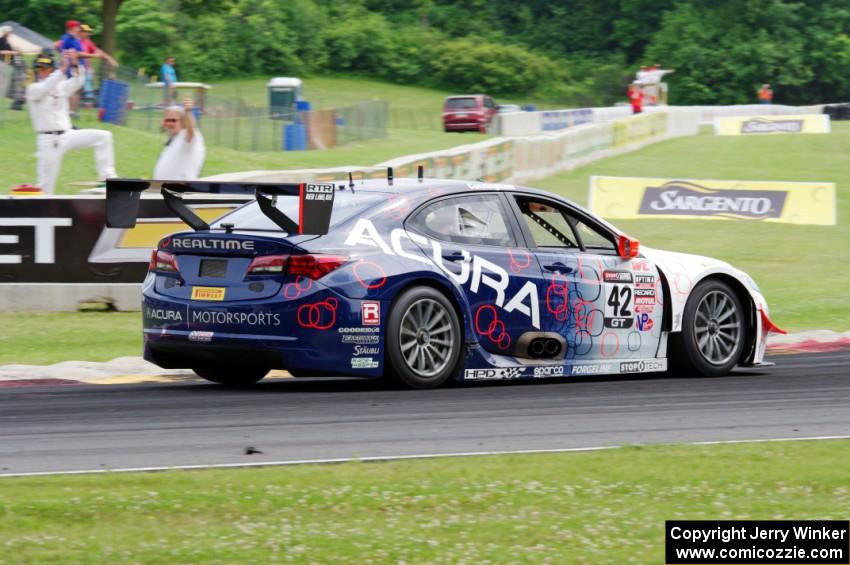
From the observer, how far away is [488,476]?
6.45m

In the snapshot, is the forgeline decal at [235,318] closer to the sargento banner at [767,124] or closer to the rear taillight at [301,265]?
the rear taillight at [301,265]

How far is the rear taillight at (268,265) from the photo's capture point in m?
9.10

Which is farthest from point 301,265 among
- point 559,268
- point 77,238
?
point 77,238

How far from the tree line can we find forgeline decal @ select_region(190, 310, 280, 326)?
7032cm

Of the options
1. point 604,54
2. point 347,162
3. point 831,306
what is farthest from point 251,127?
point 604,54

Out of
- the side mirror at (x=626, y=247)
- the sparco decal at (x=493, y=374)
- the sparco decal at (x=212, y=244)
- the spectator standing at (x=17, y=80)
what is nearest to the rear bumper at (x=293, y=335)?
the sparco decal at (x=212, y=244)

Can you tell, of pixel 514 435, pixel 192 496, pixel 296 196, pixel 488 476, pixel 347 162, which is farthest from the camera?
pixel 347 162

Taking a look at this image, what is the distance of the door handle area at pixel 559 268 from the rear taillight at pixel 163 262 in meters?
2.53

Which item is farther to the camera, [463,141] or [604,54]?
[604,54]

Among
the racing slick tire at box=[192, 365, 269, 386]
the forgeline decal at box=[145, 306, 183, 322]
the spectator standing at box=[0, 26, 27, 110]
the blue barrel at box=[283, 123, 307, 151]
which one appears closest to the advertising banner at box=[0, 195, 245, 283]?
the racing slick tire at box=[192, 365, 269, 386]

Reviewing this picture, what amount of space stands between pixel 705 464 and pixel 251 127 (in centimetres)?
2613

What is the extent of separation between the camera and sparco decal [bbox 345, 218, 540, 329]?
941 cm

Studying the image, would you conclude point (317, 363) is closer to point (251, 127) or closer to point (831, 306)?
point (831, 306)

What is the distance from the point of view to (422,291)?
943cm
